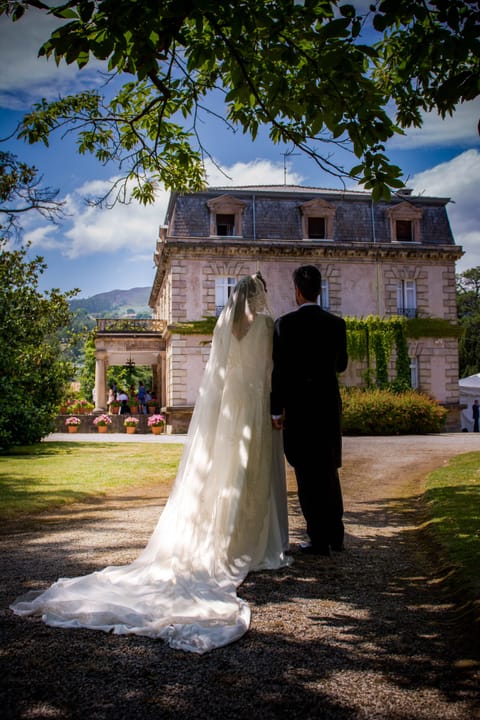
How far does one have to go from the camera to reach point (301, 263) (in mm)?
28562

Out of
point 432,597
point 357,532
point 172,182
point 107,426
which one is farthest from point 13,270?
point 432,597

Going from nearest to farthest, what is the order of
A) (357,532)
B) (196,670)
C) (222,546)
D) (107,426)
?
1. (196,670)
2. (222,546)
3. (357,532)
4. (107,426)

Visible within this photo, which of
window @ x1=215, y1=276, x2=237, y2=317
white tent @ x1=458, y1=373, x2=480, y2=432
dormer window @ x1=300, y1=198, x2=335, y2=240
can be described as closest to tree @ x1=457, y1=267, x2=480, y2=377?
white tent @ x1=458, y1=373, x2=480, y2=432

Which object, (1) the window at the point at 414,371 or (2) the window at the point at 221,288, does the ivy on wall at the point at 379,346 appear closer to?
(1) the window at the point at 414,371

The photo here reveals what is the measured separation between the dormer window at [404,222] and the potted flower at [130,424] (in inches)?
607

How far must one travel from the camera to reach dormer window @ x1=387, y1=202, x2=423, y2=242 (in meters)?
29.7

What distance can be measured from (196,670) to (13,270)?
19586 mm

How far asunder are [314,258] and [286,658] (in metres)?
27.1

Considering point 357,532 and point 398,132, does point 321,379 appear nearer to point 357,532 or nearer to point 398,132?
point 357,532

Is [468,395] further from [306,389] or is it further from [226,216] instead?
[306,389]

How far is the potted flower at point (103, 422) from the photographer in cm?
2700

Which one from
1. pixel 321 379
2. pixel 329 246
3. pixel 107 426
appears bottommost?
pixel 107 426

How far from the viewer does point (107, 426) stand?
27.2m

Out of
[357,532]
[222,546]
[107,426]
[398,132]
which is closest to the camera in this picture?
[222,546]
